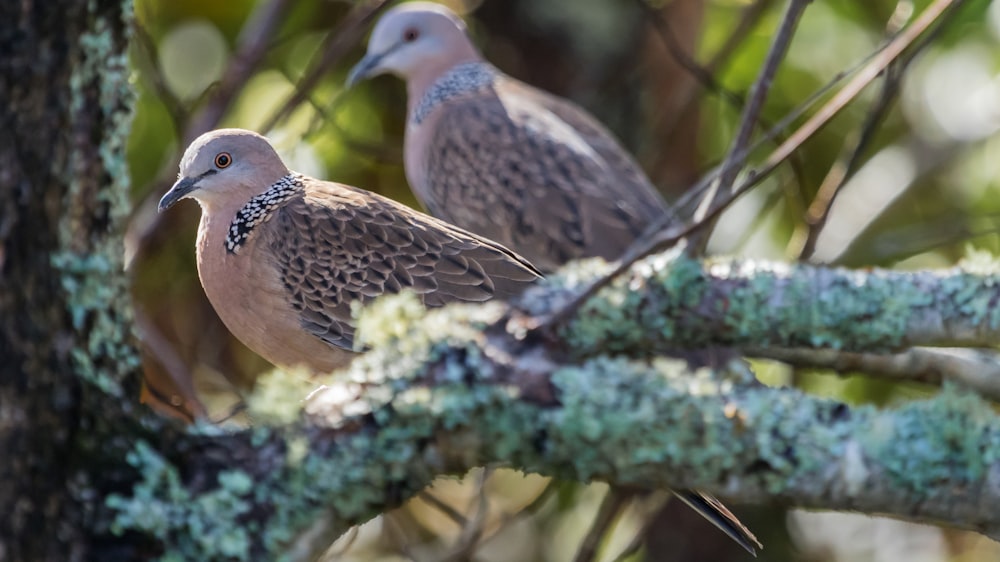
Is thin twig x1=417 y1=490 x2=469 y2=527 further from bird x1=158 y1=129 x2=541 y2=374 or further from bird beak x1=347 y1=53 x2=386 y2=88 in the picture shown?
bird beak x1=347 y1=53 x2=386 y2=88

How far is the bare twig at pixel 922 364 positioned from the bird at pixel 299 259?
820mm

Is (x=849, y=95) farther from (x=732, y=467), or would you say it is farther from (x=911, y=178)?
(x=911, y=178)

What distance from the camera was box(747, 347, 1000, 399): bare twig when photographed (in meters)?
3.19

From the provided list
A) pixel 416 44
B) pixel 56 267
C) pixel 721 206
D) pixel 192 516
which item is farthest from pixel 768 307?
pixel 416 44

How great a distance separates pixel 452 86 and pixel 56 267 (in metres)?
3.38

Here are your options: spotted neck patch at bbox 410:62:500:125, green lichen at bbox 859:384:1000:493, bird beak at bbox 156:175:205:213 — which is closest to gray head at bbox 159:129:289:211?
bird beak at bbox 156:175:205:213

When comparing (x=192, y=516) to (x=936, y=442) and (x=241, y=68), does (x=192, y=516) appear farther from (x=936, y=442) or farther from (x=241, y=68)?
(x=241, y=68)

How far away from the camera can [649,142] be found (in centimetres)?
627

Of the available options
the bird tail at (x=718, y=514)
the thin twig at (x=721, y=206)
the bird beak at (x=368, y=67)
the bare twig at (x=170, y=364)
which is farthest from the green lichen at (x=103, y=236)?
the bird beak at (x=368, y=67)

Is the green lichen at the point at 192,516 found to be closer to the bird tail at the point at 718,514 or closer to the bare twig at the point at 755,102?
→ the bird tail at the point at 718,514

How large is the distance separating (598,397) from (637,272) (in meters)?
0.38

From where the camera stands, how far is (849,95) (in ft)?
8.60

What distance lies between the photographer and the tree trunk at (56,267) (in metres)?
1.80

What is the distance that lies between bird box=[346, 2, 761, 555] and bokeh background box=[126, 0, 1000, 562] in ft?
0.92
